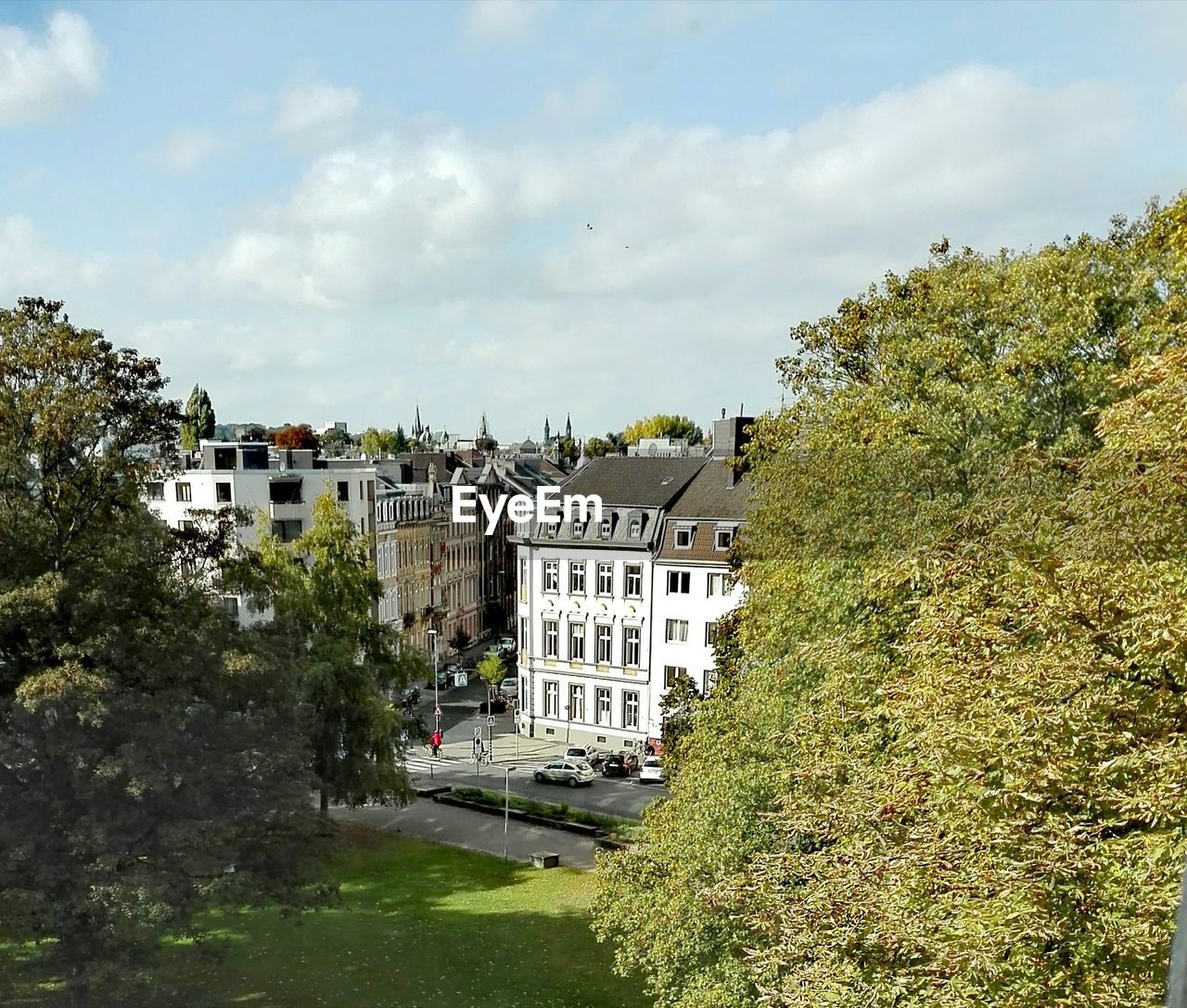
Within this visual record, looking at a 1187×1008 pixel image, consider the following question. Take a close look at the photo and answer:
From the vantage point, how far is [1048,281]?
59.9 feet

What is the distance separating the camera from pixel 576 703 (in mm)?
49812

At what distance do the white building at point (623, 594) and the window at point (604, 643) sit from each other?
6 cm

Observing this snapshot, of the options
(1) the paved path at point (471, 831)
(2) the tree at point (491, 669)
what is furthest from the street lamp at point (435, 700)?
(1) the paved path at point (471, 831)

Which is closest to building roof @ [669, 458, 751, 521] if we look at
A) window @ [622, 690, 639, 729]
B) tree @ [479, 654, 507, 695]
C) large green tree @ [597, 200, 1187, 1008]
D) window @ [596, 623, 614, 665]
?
window @ [596, 623, 614, 665]

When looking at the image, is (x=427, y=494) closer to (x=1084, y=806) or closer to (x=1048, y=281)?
(x=1048, y=281)

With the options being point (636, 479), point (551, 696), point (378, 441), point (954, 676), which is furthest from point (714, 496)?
point (378, 441)

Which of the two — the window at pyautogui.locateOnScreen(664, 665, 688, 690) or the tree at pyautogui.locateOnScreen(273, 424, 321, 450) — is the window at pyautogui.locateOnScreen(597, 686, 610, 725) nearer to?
the window at pyautogui.locateOnScreen(664, 665, 688, 690)

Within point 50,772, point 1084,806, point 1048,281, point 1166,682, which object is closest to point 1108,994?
point 1084,806

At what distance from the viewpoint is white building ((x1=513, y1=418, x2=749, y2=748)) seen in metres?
45.3

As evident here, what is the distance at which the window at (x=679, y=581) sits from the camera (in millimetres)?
45594

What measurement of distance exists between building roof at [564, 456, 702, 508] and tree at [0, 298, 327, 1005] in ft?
95.3

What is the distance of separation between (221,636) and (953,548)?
13645 mm

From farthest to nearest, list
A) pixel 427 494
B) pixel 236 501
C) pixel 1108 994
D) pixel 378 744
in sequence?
pixel 427 494
pixel 236 501
pixel 378 744
pixel 1108 994

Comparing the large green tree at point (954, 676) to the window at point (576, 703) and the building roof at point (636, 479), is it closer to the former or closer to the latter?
the building roof at point (636, 479)
